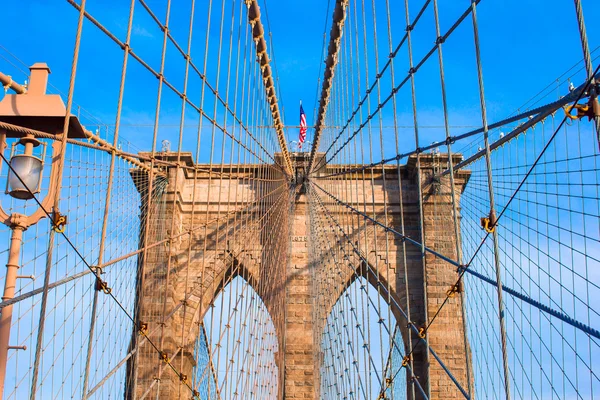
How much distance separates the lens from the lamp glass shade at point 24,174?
158 inches

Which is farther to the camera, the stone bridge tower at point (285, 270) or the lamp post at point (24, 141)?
the stone bridge tower at point (285, 270)

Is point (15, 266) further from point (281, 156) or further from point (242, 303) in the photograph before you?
point (281, 156)

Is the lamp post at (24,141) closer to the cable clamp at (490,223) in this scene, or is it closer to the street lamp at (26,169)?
the street lamp at (26,169)

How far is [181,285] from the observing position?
12672mm

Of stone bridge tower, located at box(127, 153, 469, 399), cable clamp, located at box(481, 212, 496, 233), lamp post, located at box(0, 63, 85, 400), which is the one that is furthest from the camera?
stone bridge tower, located at box(127, 153, 469, 399)

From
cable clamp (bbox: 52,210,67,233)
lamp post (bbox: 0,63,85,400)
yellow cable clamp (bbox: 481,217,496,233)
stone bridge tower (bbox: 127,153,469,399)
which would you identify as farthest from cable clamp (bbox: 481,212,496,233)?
stone bridge tower (bbox: 127,153,469,399)

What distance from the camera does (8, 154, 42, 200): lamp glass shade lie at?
4.02 m

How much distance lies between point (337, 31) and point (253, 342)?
170 inches

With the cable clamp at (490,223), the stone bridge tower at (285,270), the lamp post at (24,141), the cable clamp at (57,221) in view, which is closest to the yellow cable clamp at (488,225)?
the cable clamp at (490,223)

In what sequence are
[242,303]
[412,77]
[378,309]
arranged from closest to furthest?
[412,77]
[378,309]
[242,303]

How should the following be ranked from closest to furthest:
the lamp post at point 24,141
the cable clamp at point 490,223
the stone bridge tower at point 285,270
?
the cable clamp at point 490,223
the lamp post at point 24,141
the stone bridge tower at point 285,270

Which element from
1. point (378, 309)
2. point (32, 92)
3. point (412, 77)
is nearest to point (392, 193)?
point (378, 309)

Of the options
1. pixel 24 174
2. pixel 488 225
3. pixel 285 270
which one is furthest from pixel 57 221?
pixel 285 270

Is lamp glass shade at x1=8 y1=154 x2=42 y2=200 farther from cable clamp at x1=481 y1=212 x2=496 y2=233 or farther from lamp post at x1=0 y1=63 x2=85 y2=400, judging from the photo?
cable clamp at x1=481 y1=212 x2=496 y2=233
